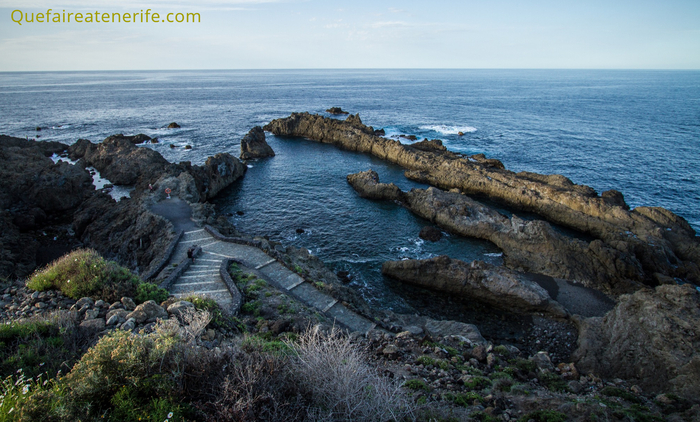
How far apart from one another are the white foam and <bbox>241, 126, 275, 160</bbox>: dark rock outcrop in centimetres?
3893

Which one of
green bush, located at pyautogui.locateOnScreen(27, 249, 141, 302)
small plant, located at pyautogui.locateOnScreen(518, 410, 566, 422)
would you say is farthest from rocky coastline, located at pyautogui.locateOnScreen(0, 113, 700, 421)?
green bush, located at pyautogui.locateOnScreen(27, 249, 141, 302)

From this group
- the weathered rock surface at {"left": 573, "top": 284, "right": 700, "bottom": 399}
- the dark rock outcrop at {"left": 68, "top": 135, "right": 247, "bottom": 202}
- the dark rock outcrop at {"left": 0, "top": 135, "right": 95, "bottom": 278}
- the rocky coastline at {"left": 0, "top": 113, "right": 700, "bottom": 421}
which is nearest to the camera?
the rocky coastline at {"left": 0, "top": 113, "right": 700, "bottom": 421}

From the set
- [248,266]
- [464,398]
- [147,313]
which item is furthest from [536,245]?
[147,313]

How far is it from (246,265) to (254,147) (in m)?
40.9

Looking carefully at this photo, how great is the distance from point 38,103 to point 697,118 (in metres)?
190

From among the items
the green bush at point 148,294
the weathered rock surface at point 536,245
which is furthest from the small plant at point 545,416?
the weathered rock surface at point 536,245

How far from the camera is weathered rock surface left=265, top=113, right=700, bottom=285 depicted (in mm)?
27438

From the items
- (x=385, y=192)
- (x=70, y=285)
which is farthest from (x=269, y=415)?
(x=385, y=192)

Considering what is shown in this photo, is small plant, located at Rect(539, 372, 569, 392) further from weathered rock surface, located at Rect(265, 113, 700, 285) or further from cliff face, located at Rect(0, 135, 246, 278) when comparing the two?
cliff face, located at Rect(0, 135, 246, 278)

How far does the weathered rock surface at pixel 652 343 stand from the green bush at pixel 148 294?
20.2 metres

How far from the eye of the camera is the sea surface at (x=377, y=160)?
107 ft

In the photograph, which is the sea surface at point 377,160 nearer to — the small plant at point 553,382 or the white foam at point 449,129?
the white foam at point 449,129

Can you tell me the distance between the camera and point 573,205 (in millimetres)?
35656

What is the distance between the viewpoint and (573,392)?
12.4 metres
